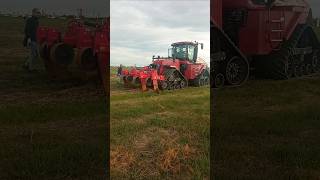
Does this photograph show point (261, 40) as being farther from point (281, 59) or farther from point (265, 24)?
point (281, 59)

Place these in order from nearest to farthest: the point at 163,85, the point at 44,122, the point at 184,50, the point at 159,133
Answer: the point at 44,122
the point at 159,133
the point at 184,50
the point at 163,85

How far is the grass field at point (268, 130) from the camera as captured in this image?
147 inches

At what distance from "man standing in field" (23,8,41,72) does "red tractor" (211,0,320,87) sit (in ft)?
5.28

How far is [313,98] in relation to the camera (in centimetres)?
455

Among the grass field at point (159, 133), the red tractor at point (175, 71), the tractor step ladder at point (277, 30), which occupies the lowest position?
the grass field at point (159, 133)

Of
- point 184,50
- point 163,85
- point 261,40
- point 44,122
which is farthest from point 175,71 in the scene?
point 44,122

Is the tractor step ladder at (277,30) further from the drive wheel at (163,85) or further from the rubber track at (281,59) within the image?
the drive wheel at (163,85)

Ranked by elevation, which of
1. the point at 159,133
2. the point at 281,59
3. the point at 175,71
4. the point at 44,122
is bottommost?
the point at 159,133

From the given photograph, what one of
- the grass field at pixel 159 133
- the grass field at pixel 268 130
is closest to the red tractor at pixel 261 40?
the grass field at pixel 268 130

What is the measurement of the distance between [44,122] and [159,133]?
1038mm

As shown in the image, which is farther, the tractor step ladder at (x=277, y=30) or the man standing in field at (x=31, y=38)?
the tractor step ladder at (x=277, y=30)

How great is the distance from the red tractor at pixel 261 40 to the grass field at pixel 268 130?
14 cm

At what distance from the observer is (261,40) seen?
178 inches

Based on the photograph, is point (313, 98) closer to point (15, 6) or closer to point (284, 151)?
point (284, 151)
